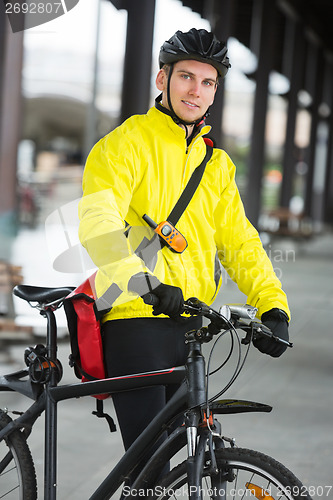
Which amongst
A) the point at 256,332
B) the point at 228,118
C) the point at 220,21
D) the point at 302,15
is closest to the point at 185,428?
the point at 256,332

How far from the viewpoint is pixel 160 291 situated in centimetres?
204

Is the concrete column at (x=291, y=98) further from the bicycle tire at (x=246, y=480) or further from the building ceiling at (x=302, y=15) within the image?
the bicycle tire at (x=246, y=480)

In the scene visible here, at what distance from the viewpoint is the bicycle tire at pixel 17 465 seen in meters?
2.65

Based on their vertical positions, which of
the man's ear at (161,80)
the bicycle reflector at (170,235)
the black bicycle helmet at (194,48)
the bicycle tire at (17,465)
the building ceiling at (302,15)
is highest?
the building ceiling at (302,15)

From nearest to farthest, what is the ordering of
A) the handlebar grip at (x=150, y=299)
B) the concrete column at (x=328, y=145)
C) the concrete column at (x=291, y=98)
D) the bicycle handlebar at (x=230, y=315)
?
the handlebar grip at (x=150, y=299) < the bicycle handlebar at (x=230, y=315) < the concrete column at (x=291, y=98) < the concrete column at (x=328, y=145)

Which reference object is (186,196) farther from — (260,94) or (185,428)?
(260,94)

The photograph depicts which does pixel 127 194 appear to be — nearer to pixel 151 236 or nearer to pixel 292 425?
pixel 151 236

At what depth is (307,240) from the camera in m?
18.0

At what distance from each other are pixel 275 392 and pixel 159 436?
3.42 metres

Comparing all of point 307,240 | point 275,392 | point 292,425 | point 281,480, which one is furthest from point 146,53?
point 307,240

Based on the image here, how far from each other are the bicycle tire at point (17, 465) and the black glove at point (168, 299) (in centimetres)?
90

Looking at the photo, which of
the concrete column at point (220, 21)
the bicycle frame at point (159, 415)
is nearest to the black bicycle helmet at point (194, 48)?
the bicycle frame at point (159, 415)

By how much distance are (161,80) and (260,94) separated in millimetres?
14208

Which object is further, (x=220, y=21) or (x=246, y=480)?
(x=220, y=21)
